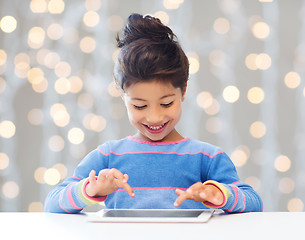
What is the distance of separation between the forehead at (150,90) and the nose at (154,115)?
3 cm

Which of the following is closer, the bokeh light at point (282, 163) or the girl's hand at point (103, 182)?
the girl's hand at point (103, 182)

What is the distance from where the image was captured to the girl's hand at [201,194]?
3.05ft

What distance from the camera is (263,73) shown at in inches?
105

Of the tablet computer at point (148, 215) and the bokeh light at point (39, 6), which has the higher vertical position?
the bokeh light at point (39, 6)

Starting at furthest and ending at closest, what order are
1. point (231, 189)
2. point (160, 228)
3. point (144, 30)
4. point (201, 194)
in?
point (144, 30), point (231, 189), point (201, 194), point (160, 228)

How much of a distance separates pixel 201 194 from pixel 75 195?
28 centimetres

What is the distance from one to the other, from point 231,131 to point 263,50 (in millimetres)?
454

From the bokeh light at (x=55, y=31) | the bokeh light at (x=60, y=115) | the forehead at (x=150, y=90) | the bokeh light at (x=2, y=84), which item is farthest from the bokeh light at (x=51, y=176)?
the forehead at (x=150, y=90)

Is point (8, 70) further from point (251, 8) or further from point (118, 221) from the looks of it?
point (118, 221)

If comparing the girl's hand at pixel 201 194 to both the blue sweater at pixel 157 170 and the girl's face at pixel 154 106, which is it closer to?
the blue sweater at pixel 157 170

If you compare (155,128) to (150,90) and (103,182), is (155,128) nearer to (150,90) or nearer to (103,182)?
(150,90)

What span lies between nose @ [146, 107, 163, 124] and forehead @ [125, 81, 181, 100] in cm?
3

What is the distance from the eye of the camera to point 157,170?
1197 mm

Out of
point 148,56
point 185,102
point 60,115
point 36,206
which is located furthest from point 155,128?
point 36,206
